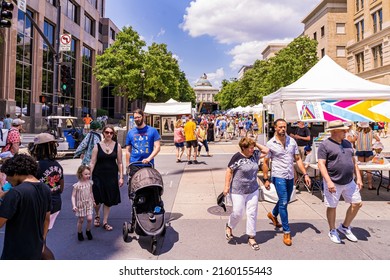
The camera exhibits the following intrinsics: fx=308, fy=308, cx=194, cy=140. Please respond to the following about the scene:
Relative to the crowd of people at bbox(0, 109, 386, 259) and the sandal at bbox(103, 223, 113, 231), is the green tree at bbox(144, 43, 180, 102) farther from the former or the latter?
the sandal at bbox(103, 223, 113, 231)

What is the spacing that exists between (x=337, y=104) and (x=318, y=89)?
2.12 feet

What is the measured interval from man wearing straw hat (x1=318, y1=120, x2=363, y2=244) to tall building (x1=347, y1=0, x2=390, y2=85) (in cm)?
3402

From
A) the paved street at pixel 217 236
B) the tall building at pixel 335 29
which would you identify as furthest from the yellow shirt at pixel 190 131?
the tall building at pixel 335 29

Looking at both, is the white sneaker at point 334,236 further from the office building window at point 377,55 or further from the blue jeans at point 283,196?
the office building window at point 377,55

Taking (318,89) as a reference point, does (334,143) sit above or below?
below

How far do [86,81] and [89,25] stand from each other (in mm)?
7949

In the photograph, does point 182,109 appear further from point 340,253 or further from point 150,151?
point 340,253

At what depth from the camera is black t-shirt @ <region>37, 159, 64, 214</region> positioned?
11.7 feet

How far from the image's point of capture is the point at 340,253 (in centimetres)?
418

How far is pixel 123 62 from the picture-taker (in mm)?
34969

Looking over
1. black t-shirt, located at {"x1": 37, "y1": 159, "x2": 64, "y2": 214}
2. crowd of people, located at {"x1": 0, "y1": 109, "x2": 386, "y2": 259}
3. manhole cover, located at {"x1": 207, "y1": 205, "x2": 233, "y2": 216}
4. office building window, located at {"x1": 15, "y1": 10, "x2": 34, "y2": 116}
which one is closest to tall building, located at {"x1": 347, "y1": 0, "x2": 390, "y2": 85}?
manhole cover, located at {"x1": 207, "y1": 205, "x2": 233, "y2": 216}

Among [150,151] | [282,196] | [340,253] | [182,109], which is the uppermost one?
[182,109]

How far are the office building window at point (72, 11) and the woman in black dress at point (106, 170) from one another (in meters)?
34.9

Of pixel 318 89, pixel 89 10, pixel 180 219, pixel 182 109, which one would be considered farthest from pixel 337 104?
pixel 89 10
